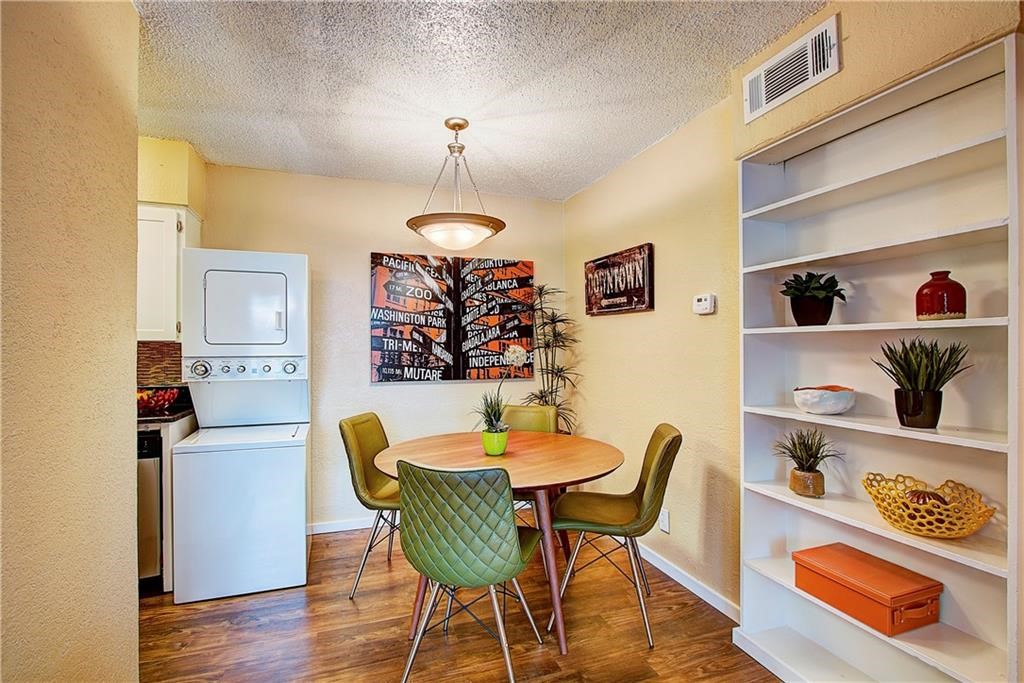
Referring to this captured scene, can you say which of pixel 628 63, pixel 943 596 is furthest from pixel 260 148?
pixel 943 596

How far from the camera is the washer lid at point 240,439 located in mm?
2523

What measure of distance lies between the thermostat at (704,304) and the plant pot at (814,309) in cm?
58

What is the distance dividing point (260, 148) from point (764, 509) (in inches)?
134

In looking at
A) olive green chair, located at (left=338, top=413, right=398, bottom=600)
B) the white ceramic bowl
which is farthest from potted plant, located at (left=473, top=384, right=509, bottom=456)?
the white ceramic bowl

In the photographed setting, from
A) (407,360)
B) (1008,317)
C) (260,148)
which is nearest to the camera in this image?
(1008,317)

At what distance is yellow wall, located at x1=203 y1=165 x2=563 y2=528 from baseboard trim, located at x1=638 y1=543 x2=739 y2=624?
1.69m

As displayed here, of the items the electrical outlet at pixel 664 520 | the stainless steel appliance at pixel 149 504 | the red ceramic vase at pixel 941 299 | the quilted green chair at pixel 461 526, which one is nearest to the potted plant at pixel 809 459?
the red ceramic vase at pixel 941 299

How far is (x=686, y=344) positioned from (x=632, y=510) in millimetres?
960

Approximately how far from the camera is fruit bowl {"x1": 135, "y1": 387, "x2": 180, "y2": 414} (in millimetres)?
2934

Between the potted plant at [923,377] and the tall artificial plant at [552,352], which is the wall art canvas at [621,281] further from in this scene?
the potted plant at [923,377]

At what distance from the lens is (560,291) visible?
412 cm

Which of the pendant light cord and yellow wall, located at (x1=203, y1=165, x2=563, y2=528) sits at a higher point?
the pendant light cord

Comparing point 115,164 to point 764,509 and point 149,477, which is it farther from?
point 764,509

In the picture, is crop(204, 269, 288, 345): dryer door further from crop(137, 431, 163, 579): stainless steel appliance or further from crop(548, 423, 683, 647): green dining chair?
crop(548, 423, 683, 647): green dining chair
